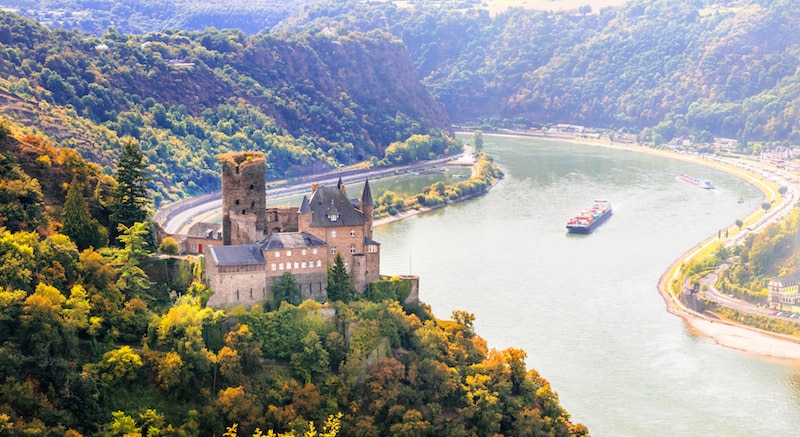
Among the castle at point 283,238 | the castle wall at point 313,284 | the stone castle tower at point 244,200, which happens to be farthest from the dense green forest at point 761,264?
the stone castle tower at point 244,200

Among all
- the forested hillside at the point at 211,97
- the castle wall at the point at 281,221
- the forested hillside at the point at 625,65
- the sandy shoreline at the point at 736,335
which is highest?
the forested hillside at the point at 625,65

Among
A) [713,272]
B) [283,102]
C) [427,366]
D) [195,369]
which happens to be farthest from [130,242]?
[283,102]

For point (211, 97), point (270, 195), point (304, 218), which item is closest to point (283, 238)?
point (304, 218)

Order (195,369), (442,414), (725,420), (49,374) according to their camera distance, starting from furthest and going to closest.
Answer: (725,420) → (442,414) → (195,369) → (49,374)

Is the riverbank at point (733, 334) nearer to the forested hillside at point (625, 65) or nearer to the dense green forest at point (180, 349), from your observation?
the dense green forest at point (180, 349)

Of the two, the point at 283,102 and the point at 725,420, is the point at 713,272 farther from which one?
the point at 283,102

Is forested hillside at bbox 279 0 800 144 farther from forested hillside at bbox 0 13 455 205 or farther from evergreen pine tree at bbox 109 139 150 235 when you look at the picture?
evergreen pine tree at bbox 109 139 150 235
